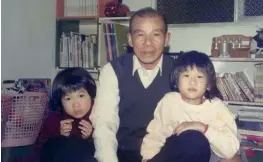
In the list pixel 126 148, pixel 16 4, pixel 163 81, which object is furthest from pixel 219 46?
pixel 16 4

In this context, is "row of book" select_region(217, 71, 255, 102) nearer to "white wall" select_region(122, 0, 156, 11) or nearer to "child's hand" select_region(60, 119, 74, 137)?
"white wall" select_region(122, 0, 156, 11)

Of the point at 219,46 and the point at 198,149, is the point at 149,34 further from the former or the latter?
the point at 219,46

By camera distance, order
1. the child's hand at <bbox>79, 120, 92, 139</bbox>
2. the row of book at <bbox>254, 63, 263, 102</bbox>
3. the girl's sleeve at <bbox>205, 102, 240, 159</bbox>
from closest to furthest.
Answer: the girl's sleeve at <bbox>205, 102, 240, 159</bbox>, the child's hand at <bbox>79, 120, 92, 139</bbox>, the row of book at <bbox>254, 63, 263, 102</bbox>

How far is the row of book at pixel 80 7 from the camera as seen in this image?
2.98 metres

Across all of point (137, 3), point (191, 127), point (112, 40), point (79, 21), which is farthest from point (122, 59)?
point (79, 21)

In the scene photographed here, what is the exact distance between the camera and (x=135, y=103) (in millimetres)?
1562

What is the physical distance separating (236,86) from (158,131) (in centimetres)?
130

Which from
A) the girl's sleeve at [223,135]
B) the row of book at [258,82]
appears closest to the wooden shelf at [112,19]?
the row of book at [258,82]

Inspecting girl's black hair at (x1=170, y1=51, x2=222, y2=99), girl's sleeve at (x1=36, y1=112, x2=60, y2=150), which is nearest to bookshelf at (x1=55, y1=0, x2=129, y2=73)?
girl's sleeve at (x1=36, y1=112, x2=60, y2=150)

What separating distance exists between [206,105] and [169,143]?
225 mm

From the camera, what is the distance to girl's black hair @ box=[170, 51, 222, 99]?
1416mm

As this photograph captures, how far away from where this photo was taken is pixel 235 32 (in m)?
2.72

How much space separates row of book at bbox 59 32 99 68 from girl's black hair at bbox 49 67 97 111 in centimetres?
135

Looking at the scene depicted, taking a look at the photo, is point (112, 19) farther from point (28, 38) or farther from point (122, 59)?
point (122, 59)
